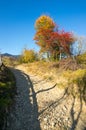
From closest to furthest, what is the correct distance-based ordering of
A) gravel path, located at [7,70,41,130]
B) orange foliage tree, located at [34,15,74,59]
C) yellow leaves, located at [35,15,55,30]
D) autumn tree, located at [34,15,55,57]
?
1. gravel path, located at [7,70,41,130]
2. orange foliage tree, located at [34,15,74,59]
3. autumn tree, located at [34,15,55,57]
4. yellow leaves, located at [35,15,55,30]

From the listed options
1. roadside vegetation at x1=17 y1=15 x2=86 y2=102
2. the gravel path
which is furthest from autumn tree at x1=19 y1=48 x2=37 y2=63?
the gravel path

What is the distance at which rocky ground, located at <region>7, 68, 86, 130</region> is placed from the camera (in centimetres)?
1389

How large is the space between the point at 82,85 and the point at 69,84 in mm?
1834

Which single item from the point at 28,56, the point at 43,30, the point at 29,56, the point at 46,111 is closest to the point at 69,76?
the point at 46,111

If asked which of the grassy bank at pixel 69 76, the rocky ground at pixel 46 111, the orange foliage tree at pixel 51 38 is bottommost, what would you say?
the rocky ground at pixel 46 111

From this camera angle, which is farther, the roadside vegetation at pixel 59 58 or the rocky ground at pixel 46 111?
the roadside vegetation at pixel 59 58

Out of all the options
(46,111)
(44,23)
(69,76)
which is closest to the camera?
(46,111)

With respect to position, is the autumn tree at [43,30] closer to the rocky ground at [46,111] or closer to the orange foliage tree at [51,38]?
the orange foliage tree at [51,38]

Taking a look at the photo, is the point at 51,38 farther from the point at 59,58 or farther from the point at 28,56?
the point at 28,56

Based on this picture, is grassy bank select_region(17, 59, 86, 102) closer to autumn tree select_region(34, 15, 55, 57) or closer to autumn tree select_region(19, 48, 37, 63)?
autumn tree select_region(34, 15, 55, 57)

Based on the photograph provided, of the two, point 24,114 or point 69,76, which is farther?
point 69,76

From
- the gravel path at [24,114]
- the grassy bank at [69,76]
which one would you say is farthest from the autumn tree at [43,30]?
the gravel path at [24,114]

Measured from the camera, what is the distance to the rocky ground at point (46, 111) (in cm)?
1389

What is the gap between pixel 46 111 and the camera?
645 inches
